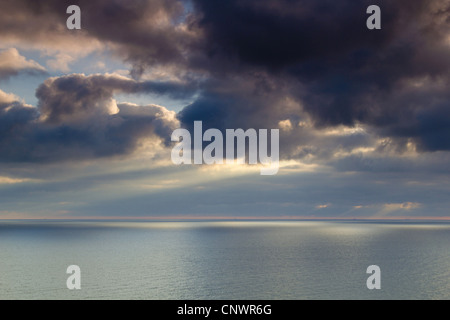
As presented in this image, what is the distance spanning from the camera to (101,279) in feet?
254

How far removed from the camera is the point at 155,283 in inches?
2891

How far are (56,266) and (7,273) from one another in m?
12.6

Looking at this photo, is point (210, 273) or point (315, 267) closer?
point (210, 273)

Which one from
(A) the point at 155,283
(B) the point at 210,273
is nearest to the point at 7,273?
(A) the point at 155,283

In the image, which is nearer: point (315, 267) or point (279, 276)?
point (279, 276)
